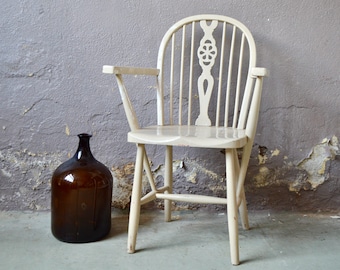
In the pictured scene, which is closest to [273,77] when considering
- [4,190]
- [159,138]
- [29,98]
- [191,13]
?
[191,13]

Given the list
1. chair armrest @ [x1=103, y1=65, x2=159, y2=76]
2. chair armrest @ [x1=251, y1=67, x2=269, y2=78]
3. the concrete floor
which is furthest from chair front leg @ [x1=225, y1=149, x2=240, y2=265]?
chair armrest @ [x1=103, y1=65, x2=159, y2=76]

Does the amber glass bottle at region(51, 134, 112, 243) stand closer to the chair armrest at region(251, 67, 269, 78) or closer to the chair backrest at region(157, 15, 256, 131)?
the chair backrest at region(157, 15, 256, 131)

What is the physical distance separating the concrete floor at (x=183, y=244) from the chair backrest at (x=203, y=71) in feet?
1.45

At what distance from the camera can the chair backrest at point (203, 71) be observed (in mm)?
1766

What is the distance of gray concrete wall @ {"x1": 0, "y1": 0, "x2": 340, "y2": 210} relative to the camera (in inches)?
73.4

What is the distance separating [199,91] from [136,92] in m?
0.29

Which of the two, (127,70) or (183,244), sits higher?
(127,70)

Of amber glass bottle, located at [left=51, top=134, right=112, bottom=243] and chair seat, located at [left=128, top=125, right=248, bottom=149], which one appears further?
amber glass bottle, located at [left=51, top=134, right=112, bottom=243]

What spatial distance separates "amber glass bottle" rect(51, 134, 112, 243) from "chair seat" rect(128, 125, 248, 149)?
267 mm

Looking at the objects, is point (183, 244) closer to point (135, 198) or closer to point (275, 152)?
point (135, 198)

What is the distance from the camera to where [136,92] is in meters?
1.90

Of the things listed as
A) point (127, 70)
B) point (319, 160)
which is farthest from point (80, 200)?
point (319, 160)

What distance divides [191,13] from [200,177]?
74 cm

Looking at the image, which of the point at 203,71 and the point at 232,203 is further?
the point at 203,71
